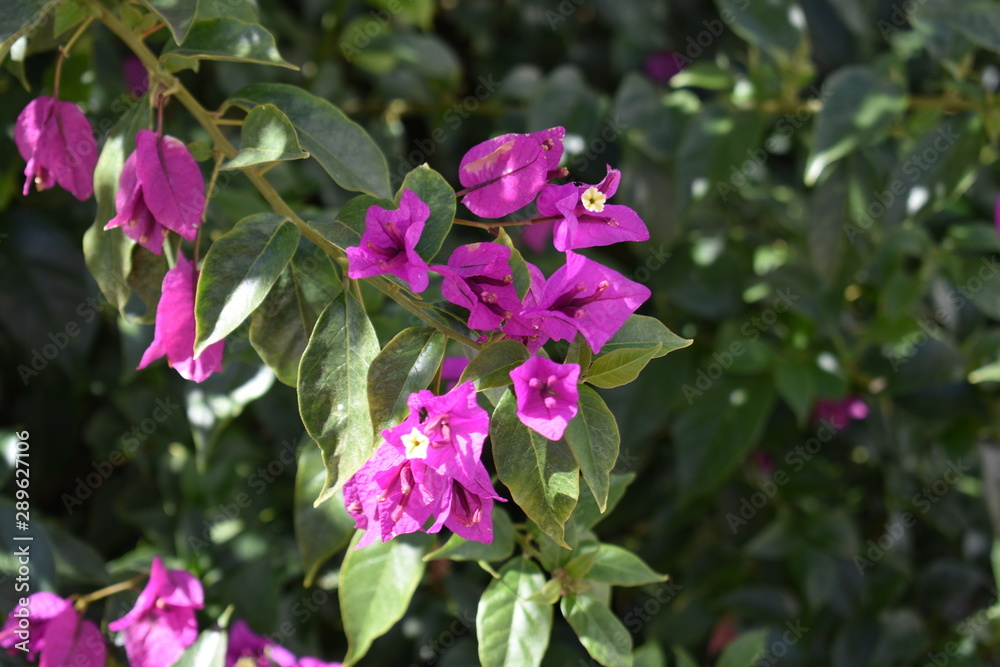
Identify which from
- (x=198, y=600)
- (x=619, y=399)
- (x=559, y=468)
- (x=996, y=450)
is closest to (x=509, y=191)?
(x=559, y=468)

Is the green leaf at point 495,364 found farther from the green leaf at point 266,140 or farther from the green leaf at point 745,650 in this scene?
the green leaf at point 745,650

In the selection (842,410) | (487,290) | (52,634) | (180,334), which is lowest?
(842,410)

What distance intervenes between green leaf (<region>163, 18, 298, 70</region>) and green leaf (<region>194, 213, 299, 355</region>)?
0.12m

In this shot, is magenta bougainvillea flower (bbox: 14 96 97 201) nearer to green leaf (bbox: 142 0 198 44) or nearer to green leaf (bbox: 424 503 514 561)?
green leaf (bbox: 142 0 198 44)

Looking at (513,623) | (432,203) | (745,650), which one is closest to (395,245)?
(432,203)

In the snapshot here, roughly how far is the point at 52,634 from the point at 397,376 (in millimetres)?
432

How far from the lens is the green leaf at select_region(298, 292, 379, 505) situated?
0.48m

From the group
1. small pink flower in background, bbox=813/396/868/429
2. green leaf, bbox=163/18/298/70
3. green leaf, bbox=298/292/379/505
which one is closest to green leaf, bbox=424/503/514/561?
A: green leaf, bbox=298/292/379/505

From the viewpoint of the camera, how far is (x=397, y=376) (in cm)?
49

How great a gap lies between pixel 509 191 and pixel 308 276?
152 millimetres

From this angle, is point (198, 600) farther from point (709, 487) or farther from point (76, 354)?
point (709, 487)

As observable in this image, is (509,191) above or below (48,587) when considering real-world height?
above

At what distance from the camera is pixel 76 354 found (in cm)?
98

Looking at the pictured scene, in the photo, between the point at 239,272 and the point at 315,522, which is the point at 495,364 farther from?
the point at 315,522
